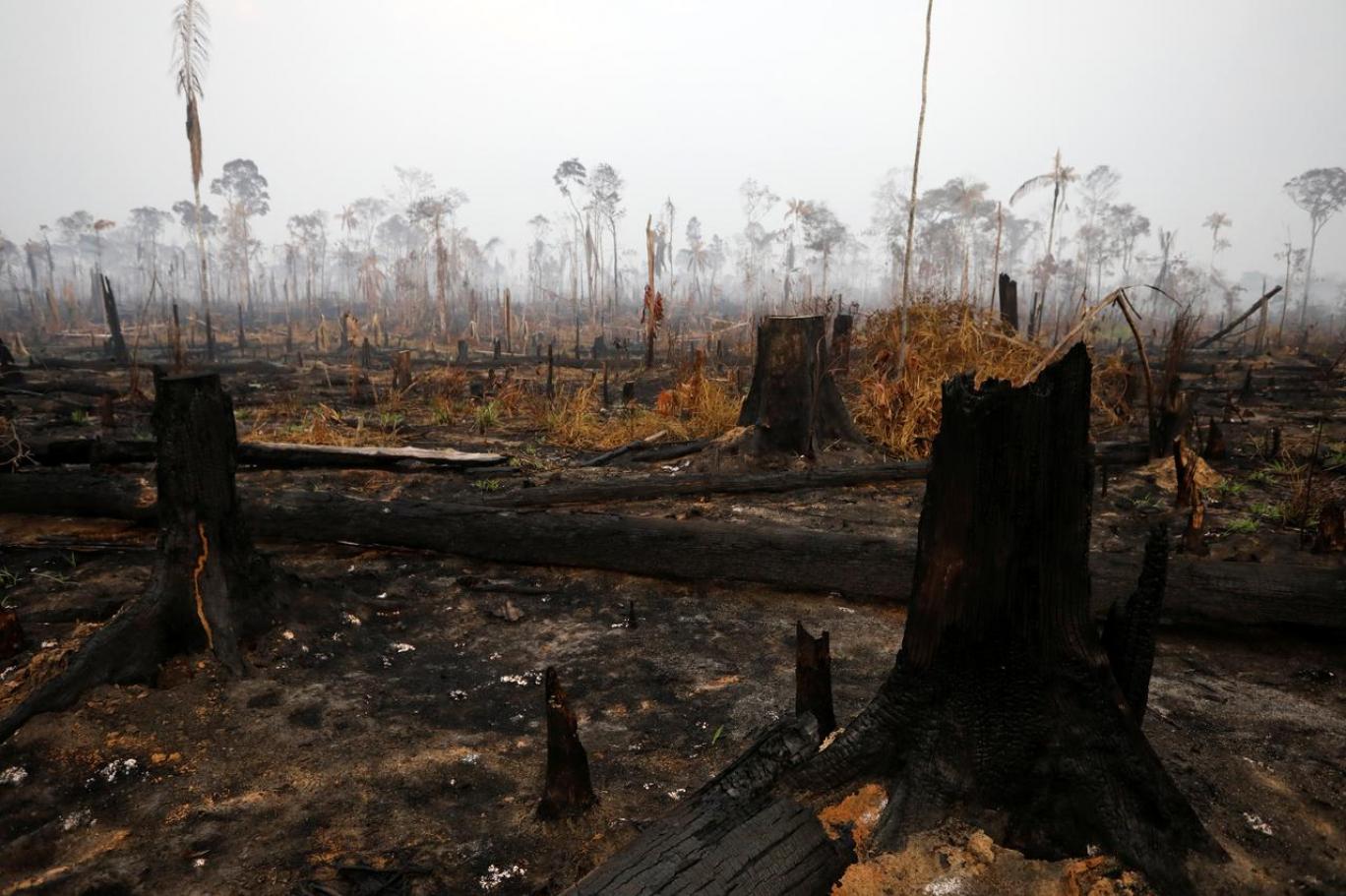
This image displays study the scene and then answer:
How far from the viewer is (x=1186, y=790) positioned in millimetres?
2209

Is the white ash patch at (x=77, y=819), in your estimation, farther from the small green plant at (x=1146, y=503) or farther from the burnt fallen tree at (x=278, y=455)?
the small green plant at (x=1146, y=503)

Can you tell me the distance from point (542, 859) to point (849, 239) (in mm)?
100210

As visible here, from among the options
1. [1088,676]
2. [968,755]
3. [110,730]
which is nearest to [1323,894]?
[1088,676]

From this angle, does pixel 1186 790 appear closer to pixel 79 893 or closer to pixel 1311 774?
pixel 1311 774

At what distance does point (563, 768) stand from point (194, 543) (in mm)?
2276

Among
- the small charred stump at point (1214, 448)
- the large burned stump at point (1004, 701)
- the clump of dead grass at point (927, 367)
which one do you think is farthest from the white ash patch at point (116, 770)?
the small charred stump at point (1214, 448)

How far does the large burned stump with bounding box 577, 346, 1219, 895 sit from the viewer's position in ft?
5.68

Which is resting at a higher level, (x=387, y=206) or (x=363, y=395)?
(x=387, y=206)

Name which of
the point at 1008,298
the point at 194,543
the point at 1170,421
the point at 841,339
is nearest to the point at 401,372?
the point at 841,339

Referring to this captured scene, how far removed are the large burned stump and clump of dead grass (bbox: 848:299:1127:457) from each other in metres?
6.02

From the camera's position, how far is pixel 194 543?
333 cm

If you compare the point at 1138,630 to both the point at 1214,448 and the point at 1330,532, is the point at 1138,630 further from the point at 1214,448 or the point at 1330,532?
the point at 1214,448

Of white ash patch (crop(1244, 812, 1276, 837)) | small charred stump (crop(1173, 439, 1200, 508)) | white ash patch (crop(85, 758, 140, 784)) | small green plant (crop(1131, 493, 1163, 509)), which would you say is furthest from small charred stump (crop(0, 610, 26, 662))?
small green plant (crop(1131, 493, 1163, 509))

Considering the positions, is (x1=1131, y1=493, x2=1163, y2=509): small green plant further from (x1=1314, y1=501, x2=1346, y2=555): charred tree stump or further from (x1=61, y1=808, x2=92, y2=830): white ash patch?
(x1=61, y1=808, x2=92, y2=830): white ash patch
